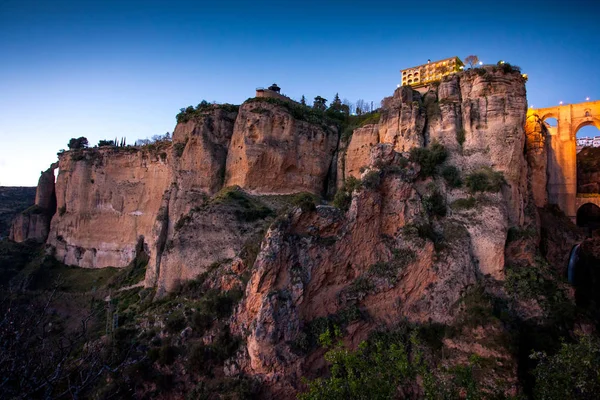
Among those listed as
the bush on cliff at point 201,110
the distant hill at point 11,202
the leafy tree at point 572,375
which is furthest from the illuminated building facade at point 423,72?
the distant hill at point 11,202

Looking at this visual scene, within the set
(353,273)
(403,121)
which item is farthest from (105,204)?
(403,121)

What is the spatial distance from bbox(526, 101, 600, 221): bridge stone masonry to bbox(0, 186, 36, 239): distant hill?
5328 centimetres

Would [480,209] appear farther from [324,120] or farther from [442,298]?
[324,120]

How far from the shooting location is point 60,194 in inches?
1572

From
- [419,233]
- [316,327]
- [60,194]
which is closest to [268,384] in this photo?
[316,327]

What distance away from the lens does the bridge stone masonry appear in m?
27.7

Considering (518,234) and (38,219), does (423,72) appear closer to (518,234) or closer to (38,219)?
(518,234)

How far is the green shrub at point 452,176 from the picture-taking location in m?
21.7

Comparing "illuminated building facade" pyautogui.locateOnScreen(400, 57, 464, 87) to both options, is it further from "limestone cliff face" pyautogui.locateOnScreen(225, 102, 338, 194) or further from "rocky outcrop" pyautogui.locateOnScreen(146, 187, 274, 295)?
"rocky outcrop" pyautogui.locateOnScreen(146, 187, 274, 295)

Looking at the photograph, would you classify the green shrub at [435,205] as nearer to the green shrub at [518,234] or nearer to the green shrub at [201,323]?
the green shrub at [518,234]

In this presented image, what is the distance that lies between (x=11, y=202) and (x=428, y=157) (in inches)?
2074

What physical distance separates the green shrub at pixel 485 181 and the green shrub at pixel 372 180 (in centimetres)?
494

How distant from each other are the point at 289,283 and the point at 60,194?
104 ft

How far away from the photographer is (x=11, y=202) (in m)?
51.9
